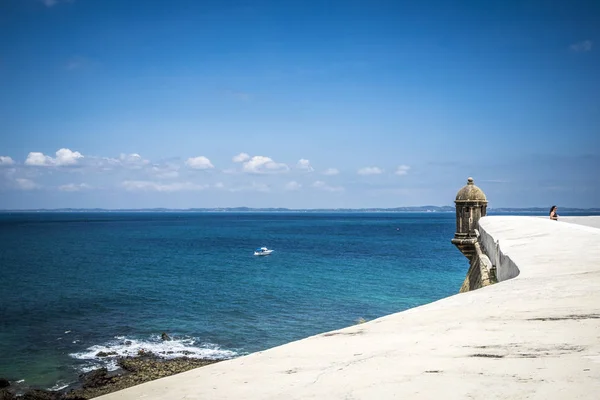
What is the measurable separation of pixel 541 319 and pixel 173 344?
837 inches

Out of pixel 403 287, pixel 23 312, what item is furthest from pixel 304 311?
pixel 23 312

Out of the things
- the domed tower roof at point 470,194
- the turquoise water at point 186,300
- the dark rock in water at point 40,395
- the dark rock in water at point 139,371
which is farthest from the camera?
the turquoise water at point 186,300

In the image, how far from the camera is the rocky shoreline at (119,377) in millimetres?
15875

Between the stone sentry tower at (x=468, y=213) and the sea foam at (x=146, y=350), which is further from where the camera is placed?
the sea foam at (x=146, y=350)

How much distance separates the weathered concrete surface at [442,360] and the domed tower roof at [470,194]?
562 inches

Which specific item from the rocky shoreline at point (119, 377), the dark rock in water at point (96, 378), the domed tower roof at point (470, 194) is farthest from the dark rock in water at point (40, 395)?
the domed tower roof at point (470, 194)

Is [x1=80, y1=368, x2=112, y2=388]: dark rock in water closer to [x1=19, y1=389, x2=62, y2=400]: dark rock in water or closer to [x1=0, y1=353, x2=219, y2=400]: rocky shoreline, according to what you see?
[x1=0, y1=353, x2=219, y2=400]: rocky shoreline

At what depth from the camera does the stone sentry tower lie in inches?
680

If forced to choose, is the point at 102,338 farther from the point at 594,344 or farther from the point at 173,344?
the point at 594,344

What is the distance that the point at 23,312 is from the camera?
2761 cm

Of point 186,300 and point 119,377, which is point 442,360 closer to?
point 119,377

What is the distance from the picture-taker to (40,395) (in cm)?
1589

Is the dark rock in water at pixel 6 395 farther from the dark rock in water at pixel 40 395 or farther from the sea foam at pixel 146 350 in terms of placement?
the sea foam at pixel 146 350

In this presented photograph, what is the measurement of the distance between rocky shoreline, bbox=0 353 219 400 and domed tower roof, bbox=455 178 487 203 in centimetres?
1193
